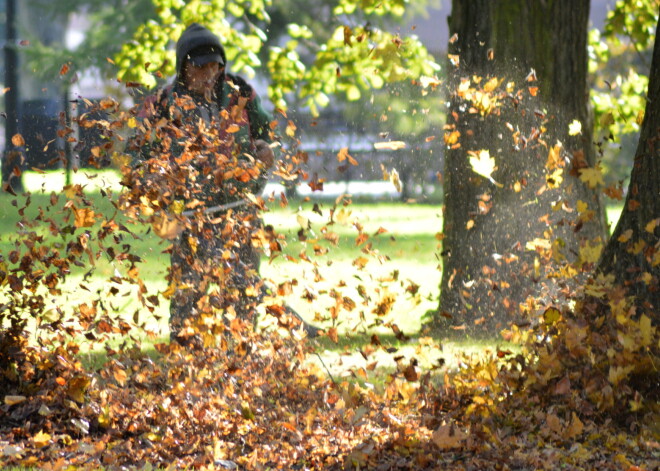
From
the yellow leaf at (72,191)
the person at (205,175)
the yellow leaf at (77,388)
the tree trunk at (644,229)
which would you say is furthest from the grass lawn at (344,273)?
the tree trunk at (644,229)

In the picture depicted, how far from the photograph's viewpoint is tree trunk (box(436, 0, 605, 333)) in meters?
7.21

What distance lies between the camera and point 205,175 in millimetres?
5152

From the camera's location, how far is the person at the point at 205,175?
4820mm

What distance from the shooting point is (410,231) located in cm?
1747

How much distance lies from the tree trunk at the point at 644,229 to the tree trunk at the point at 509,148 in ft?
7.64

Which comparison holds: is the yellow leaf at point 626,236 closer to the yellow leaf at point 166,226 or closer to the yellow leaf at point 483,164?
the yellow leaf at point 166,226

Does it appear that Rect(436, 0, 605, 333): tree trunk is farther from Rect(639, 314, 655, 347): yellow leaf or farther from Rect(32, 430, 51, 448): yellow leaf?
Rect(32, 430, 51, 448): yellow leaf

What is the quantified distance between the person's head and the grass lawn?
32.6 inches

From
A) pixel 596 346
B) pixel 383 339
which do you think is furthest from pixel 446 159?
pixel 596 346

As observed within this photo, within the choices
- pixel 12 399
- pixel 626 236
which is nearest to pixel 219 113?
pixel 12 399

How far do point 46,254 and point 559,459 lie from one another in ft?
8.52

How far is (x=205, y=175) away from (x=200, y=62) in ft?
3.53

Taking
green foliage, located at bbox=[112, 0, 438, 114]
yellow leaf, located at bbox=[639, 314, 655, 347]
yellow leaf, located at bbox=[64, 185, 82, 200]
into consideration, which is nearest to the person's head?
yellow leaf, located at bbox=[64, 185, 82, 200]

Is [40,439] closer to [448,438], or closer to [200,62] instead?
[448,438]
